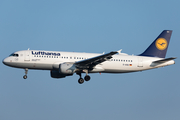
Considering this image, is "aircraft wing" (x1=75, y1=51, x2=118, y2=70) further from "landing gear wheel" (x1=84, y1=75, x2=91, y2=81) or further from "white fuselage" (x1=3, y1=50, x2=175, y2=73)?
"landing gear wheel" (x1=84, y1=75, x2=91, y2=81)

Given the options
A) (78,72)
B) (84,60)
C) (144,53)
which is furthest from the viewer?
(144,53)

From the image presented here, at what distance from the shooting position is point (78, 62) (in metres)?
46.0

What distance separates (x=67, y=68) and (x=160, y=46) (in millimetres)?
17938

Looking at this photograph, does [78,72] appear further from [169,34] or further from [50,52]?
[169,34]

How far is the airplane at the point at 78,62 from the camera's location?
4638cm

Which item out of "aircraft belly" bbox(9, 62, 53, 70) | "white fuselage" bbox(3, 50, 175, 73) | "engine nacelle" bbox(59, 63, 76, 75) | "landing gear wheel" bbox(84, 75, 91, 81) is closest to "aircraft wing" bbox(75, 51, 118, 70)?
"engine nacelle" bbox(59, 63, 76, 75)

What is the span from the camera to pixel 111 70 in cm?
4922

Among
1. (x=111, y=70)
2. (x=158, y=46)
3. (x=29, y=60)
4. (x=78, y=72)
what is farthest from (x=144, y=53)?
(x=29, y=60)

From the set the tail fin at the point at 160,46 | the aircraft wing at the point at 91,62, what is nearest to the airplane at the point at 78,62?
the aircraft wing at the point at 91,62

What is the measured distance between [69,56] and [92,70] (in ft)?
13.8

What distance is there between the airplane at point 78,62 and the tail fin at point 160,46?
196cm

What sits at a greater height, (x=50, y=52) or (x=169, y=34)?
(x=169, y=34)

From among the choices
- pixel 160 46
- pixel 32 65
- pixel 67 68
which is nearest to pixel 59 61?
pixel 67 68

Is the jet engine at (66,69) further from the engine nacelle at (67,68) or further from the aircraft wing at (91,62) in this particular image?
the aircraft wing at (91,62)
